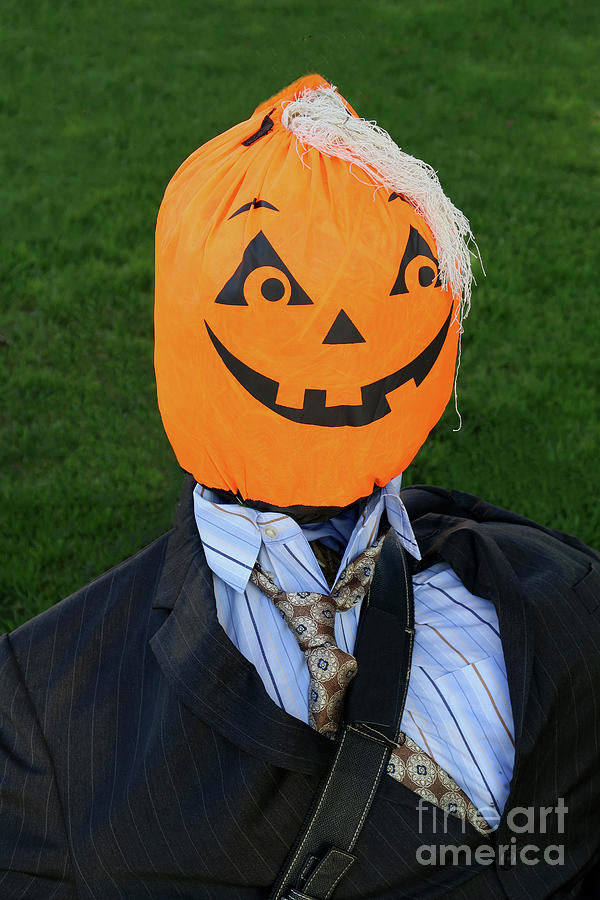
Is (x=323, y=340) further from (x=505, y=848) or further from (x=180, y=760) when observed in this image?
(x=505, y=848)

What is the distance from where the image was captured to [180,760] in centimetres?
160

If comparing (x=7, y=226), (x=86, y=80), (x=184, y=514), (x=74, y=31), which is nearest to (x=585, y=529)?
(x=184, y=514)

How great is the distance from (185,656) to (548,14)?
6250 mm

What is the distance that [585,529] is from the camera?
3.37m

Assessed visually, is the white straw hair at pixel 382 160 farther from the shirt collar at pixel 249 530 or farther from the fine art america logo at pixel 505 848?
the fine art america logo at pixel 505 848

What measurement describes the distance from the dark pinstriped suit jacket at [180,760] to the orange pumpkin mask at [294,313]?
283mm

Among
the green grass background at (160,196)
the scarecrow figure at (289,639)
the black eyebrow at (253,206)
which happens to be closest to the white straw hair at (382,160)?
the scarecrow figure at (289,639)

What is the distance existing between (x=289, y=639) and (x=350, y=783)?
0.28 metres

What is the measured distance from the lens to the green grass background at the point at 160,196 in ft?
11.6

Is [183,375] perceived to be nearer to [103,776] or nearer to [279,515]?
[279,515]

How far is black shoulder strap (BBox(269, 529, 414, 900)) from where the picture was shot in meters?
1.61

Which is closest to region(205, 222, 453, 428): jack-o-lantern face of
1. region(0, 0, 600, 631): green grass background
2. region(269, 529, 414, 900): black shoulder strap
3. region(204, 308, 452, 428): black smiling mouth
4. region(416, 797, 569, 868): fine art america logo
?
region(204, 308, 452, 428): black smiling mouth

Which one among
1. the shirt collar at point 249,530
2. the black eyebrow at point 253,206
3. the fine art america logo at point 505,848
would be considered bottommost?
the fine art america logo at point 505,848

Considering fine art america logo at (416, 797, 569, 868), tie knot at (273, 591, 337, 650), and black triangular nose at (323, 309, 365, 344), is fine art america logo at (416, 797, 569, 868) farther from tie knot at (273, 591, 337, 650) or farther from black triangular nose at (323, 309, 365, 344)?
black triangular nose at (323, 309, 365, 344)
